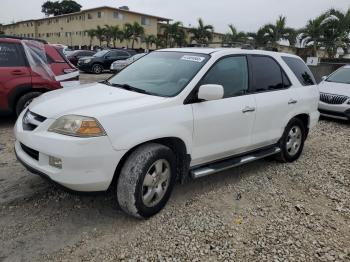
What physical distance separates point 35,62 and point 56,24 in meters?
64.1

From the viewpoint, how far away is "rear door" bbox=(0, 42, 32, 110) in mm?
6625

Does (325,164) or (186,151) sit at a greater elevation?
(186,151)

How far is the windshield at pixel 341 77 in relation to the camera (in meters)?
9.92

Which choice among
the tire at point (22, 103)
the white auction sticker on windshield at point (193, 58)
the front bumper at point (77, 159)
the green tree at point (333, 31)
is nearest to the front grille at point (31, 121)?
the front bumper at point (77, 159)

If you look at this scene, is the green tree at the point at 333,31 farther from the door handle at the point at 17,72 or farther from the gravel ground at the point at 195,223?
the door handle at the point at 17,72

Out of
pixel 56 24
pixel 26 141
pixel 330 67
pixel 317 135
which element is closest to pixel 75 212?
pixel 26 141

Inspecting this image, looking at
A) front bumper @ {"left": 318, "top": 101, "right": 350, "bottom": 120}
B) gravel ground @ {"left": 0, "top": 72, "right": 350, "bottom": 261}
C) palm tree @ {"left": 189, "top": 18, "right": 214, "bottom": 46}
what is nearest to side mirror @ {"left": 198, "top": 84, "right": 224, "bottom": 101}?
gravel ground @ {"left": 0, "top": 72, "right": 350, "bottom": 261}

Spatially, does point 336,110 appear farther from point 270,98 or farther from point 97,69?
point 97,69

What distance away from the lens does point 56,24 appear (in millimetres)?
65562

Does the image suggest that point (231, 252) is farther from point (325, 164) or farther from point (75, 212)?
point (325, 164)

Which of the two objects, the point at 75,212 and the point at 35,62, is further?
the point at 35,62

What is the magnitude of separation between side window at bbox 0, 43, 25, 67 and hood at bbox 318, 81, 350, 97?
7.38m

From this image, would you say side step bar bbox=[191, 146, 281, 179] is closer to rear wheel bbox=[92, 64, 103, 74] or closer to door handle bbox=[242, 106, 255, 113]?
door handle bbox=[242, 106, 255, 113]

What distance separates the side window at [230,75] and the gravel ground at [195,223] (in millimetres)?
1235
